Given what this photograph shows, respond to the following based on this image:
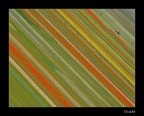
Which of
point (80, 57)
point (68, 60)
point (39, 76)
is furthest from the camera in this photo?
point (80, 57)

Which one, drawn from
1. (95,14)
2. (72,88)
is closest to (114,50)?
(95,14)

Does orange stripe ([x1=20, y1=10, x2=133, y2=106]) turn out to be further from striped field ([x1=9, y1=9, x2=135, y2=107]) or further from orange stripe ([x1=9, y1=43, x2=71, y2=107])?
orange stripe ([x1=9, y1=43, x2=71, y2=107])

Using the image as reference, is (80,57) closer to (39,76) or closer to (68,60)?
(68,60)

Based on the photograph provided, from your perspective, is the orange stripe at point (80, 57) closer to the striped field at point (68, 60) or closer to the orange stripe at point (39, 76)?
the striped field at point (68, 60)

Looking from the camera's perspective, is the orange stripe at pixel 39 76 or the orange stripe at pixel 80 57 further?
the orange stripe at pixel 80 57

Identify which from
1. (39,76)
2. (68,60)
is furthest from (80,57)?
(39,76)

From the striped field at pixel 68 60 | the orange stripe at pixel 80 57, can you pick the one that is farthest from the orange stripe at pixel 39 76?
the orange stripe at pixel 80 57

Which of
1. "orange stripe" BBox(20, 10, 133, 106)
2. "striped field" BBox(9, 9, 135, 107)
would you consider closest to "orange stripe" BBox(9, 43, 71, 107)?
"striped field" BBox(9, 9, 135, 107)

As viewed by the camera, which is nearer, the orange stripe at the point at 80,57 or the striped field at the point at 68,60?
the striped field at the point at 68,60
